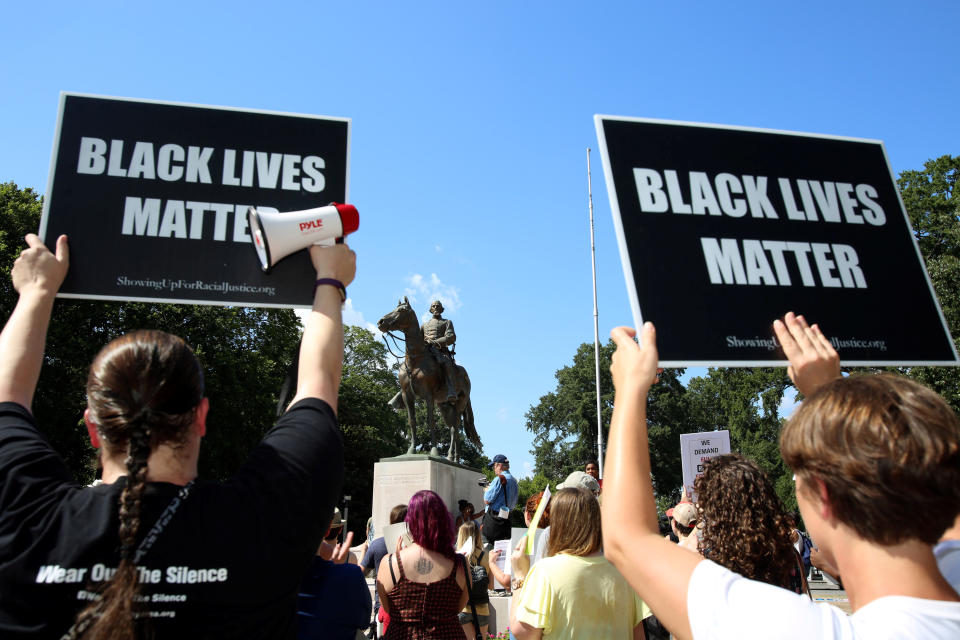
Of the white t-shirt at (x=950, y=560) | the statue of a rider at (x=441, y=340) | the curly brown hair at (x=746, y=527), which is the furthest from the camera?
the statue of a rider at (x=441, y=340)

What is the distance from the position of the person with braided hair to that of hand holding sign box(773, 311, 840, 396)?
1.36 metres

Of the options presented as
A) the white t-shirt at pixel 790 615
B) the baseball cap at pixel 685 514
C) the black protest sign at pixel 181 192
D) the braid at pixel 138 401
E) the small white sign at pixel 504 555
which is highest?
the black protest sign at pixel 181 192

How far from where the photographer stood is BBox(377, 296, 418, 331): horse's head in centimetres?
1370

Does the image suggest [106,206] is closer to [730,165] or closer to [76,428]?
[730,165]

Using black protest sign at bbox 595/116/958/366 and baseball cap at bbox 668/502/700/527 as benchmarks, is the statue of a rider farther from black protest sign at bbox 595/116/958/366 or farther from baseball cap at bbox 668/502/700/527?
black protest sign at bbox 595/116/958/366

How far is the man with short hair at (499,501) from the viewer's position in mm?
9883

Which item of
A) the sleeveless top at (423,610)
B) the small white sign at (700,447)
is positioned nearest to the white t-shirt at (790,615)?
the sleeveless top at (423,610)

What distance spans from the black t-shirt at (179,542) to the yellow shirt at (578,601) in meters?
2.02

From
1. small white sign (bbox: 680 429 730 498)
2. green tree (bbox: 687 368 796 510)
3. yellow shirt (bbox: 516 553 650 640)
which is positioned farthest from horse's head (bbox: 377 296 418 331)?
green tree (bbox: 687 368 796 510)

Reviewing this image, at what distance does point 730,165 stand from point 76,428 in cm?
2482

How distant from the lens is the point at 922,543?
3.96 ft

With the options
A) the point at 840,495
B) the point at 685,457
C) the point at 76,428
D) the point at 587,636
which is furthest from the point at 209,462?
the point at 840,495

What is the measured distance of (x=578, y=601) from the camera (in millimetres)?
3324

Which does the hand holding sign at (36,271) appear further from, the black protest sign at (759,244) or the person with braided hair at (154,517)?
the black protest sign at (759,244)
